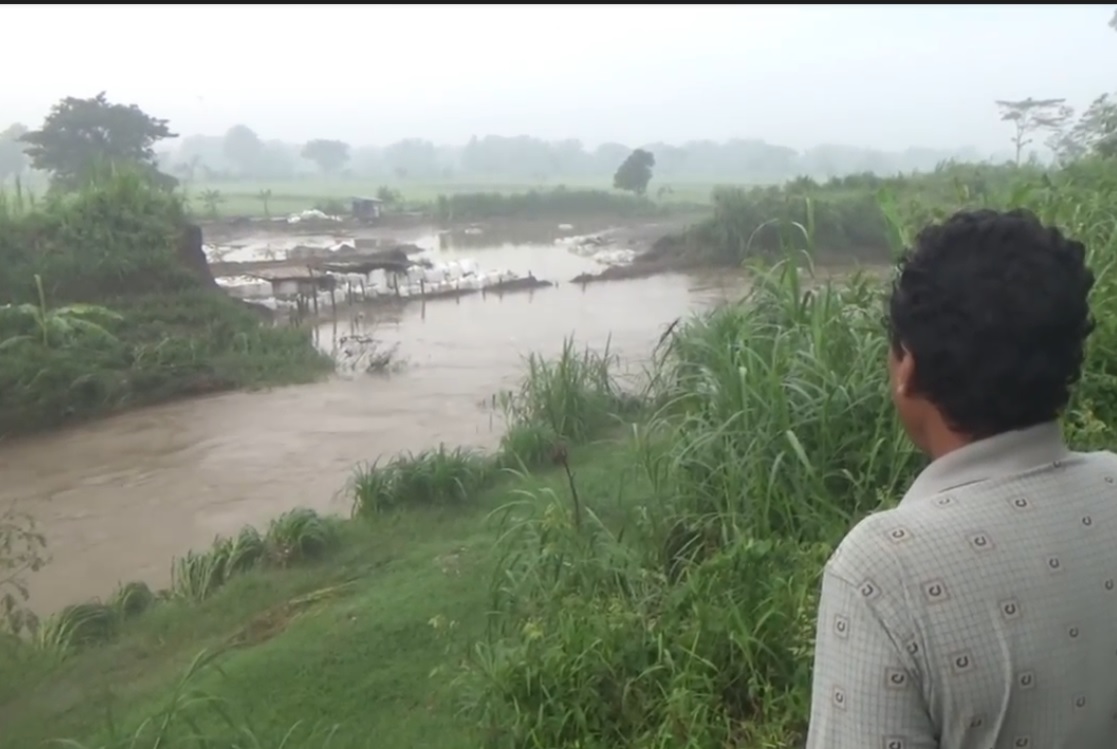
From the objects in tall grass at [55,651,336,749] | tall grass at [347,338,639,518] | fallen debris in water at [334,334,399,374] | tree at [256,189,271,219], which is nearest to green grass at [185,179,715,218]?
tree at [256,189,271,219]

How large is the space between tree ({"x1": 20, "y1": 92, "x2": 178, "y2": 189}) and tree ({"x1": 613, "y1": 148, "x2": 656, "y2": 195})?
293 centimetres

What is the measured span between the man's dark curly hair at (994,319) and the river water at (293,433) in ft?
12.8

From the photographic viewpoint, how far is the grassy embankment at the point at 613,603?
199cm

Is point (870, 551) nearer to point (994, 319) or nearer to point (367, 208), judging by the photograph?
point (994, 319)

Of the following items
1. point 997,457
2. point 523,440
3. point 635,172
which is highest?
point 635,172

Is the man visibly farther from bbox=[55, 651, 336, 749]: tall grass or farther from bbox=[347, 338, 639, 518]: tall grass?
bbox=[347, 338, 639, 518]: tall grass

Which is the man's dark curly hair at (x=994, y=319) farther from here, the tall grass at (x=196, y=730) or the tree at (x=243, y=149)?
the tree at (x=243, y=149)

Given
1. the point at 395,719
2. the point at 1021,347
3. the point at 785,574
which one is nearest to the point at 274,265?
the point at 395,719

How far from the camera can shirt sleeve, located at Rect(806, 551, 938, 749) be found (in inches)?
28.2

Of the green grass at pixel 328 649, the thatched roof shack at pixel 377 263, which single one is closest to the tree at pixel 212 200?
the thatched roof shack at pixel 377 263

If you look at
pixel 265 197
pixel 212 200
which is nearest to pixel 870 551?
pixel 265 197

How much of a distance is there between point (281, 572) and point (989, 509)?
354 centimetres

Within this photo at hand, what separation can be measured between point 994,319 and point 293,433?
554 centimetres

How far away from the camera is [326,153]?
694cm
